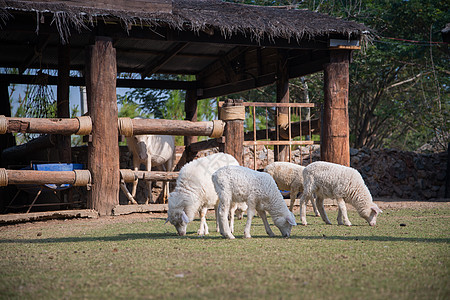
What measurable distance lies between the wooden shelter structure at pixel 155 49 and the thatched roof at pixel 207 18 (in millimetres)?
20

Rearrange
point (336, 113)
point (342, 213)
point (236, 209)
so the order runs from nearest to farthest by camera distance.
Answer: point (342, 213) → point (236, 209) → point (336, 113)

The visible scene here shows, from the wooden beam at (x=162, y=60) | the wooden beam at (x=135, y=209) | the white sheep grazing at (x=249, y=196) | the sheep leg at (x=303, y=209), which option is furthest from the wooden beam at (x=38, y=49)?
the white sheep grazing at (x=249, y=196)

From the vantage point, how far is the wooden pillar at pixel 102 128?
9727mm

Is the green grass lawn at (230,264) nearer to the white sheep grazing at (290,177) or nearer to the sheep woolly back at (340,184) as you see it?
the sheep woolly back at (340,184)

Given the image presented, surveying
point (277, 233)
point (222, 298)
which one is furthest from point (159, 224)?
point (222, 298)

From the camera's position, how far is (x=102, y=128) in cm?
980

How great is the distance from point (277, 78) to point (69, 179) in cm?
661

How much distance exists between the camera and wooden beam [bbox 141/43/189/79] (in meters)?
12.7

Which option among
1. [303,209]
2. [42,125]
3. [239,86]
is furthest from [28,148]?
[303,209]

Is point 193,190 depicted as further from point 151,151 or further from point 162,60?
point 162,60

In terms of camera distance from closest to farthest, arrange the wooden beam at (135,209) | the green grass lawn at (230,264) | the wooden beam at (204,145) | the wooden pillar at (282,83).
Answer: the green grass lawn at (230,264), the wooden beam at (135,209), the wooden beam at (204,145), the wooden pillar at (282,83)

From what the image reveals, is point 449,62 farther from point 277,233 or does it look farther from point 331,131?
point 277,233

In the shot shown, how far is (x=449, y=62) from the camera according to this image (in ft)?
Answer: 63.8

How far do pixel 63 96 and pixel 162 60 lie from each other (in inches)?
108
